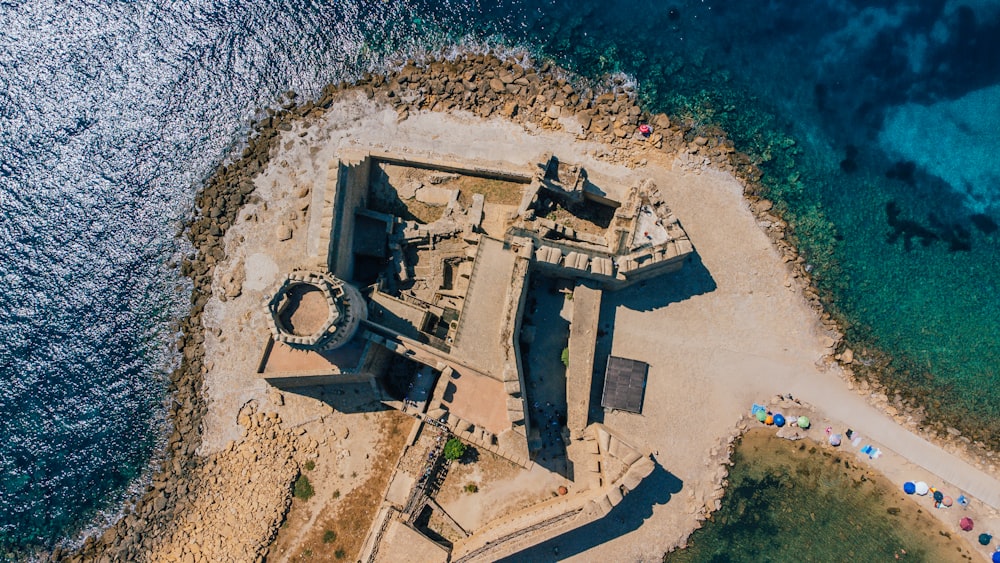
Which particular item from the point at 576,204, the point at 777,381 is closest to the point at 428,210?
the point at 576,204

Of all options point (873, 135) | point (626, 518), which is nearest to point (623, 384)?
point (626, 518)

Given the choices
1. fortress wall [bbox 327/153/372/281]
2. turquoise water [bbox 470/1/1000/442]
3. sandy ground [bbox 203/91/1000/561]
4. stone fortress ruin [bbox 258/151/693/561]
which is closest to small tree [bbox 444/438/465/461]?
stone fortress ruin [bbox 258/151/693/561]

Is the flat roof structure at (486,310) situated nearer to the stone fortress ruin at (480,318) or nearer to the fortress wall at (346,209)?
the stone fortress ruin at (480,318)

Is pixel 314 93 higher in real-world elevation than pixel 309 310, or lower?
higher

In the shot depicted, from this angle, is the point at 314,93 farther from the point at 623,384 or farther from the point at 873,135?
the point at 873,135

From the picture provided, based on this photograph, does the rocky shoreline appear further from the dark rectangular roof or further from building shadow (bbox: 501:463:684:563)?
building shadow (bbox: 501:463:684:563)
